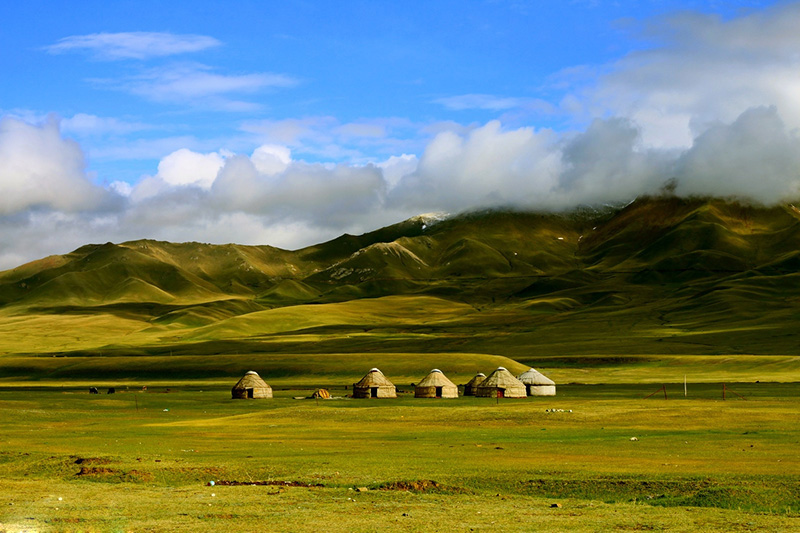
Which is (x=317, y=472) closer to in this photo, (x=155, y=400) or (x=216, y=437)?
(x=216, y=437)

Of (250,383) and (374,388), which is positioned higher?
(250,383)

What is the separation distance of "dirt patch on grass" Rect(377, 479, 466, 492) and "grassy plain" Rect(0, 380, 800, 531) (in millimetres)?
59

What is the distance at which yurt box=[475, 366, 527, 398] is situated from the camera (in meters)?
84.9

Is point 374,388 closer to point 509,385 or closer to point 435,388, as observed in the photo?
point 435,388

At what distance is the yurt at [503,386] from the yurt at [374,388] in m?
8.92

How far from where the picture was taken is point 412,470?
31.5 m

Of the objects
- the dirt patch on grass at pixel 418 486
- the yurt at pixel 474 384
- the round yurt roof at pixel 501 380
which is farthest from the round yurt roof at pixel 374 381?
the dirt patch on grass at pixel 418 486

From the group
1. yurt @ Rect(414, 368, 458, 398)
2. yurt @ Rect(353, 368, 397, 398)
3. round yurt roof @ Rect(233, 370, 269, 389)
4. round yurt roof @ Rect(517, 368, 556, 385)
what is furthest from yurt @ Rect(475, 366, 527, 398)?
round yurt roof @ Rect(233, 370, 269, 389)

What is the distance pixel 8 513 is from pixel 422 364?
104528 mm

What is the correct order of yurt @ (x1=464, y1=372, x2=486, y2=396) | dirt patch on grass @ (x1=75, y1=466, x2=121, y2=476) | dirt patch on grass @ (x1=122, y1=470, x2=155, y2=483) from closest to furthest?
dirt patch on grass @ (x1=122, y1=470, x2=155, y2=483)
dirt patch on grass @ (x1=75, y1=466, x2=121, y2=476)
yurt @ (x1=464, y1=372, x2=486, y2=396)

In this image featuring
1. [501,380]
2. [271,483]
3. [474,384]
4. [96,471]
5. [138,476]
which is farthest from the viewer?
[474,384]

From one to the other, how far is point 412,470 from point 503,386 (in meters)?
54.3

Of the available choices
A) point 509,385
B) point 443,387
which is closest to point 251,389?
point 443,387

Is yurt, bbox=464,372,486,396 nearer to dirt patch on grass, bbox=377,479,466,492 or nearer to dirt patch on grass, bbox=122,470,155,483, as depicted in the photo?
dirt patch on grass, bbox=122,470,155,483
